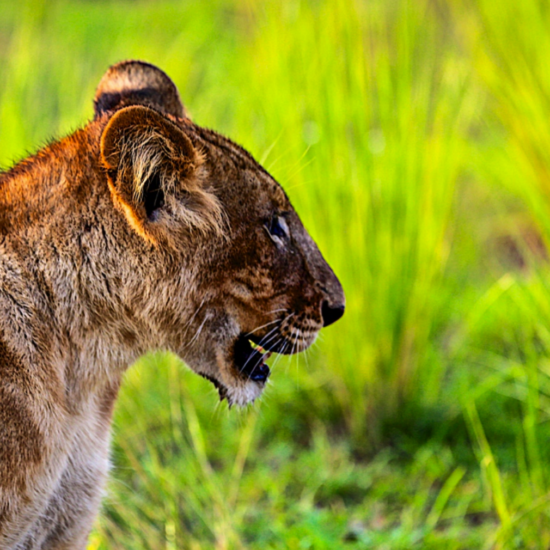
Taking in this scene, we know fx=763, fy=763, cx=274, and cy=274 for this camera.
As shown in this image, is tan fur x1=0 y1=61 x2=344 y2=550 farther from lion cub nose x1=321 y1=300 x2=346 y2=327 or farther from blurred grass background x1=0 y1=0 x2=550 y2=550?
blurred grass background x1=0 y1=0 x2=550 y2=550

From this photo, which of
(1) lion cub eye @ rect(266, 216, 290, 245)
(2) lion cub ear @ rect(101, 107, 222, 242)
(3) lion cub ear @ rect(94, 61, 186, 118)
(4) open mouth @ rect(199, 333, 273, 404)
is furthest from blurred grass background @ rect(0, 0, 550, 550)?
(2) lion cub ear @ rect(101, 107, 222, 242)

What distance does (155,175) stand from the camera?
191 centimetres

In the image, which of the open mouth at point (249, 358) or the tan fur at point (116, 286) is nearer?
the tan fur at point (116, 286)

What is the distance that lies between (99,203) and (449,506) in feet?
6.86

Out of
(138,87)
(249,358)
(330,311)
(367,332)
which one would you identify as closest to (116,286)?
(249,358)

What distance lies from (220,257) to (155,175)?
A: 0.96 feet

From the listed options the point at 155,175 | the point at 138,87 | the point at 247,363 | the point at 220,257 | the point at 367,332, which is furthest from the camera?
the point at 367,332

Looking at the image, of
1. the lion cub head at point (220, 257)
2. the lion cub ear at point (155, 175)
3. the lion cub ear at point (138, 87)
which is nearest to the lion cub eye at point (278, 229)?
the lion cub head at point (220, 257)

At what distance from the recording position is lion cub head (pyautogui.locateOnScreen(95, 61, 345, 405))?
1916 mm

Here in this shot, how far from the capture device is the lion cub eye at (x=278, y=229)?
2125 mm

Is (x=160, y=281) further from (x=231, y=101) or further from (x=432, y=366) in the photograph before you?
(x=231, y=101)

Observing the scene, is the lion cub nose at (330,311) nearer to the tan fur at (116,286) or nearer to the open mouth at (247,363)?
the tan fur at (116,286)

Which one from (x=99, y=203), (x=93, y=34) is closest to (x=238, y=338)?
(x=99, y=203)

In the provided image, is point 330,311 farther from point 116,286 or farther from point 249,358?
point 116,286
